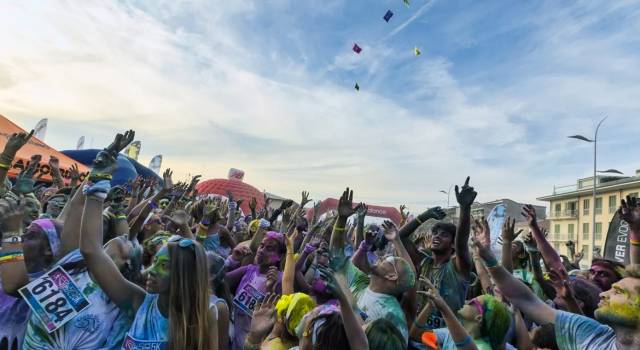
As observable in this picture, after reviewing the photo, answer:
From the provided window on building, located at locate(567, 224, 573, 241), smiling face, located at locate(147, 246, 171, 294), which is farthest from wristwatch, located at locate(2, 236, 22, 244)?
window on building, located at locate(567, 224, 573, 241)

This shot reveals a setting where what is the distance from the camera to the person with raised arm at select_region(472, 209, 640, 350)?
2.29 meters

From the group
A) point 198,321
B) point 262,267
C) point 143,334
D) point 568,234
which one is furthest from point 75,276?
point 568,234

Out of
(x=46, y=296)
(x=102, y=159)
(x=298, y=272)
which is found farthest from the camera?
(x=298, y=272)

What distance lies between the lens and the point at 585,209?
174 feet

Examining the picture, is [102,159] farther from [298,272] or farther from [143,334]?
[298,272]

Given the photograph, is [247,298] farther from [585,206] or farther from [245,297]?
[585,206]

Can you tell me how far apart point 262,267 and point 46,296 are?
2155 millimetres

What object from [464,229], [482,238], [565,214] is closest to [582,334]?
[482,238]

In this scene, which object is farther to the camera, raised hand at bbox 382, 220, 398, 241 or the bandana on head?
raised hand at bbox 382, 220, 398, 241

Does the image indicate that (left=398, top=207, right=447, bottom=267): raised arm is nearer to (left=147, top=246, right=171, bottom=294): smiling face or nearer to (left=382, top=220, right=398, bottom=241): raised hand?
(left=382, top=220, right=398, bottom=241): raised hand

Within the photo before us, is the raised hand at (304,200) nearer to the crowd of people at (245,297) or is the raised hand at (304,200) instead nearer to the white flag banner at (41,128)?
the crowd of people at (245,297)

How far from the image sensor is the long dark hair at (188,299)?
2.37m

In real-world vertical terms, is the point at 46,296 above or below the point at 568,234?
below

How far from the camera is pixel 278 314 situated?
2773 mm
